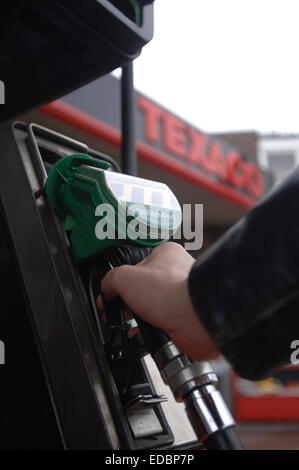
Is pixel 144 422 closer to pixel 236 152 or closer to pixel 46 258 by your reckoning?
pixel 46 258

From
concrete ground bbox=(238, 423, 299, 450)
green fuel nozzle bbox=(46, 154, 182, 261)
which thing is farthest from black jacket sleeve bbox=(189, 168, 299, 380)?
concrete ground bbox=(238, 423, 299, 450)

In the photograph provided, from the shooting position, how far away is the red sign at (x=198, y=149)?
15.7 feet

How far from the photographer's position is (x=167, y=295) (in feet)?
1.26

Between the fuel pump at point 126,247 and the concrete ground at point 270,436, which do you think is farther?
the concrete ground at point 270,436

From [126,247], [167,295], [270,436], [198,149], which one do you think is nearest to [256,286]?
[167,295]

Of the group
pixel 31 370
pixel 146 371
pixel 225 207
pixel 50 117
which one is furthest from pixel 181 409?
pixel 225 207

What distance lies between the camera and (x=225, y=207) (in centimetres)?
664

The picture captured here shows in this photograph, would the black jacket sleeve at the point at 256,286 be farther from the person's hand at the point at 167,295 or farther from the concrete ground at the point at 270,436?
the concrete ground at the point at 270,436

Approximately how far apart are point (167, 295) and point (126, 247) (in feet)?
0.37

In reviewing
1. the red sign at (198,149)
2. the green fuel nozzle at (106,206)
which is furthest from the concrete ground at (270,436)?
the green fuel nozzle at (106,206)

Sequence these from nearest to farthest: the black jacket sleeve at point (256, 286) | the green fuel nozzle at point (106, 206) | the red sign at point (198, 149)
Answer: the black jacket sleeve at point (256, 286), the green fuel nozzle at point (106, 206), the red sign at point (198, 149)

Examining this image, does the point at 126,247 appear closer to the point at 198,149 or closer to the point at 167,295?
the point at 167,295

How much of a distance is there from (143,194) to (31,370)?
209mm

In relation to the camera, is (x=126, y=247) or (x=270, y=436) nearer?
(x=126, y=247)
